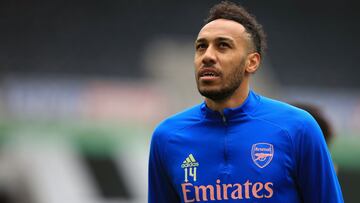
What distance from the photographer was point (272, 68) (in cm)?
1384

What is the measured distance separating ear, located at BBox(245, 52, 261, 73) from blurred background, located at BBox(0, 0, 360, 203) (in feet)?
22.5

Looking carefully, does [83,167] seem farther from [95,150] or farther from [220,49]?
[220,49]

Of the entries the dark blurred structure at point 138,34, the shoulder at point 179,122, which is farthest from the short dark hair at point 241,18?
the dark blurred structure at point 138,34

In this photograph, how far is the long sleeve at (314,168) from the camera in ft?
11.9

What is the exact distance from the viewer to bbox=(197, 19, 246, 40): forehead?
3.84 m

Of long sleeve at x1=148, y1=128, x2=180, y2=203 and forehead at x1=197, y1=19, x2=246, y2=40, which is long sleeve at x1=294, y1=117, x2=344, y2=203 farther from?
long sleeve at x1=148, y1=128, x2=180, y2=203

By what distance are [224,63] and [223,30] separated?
17 centimetres

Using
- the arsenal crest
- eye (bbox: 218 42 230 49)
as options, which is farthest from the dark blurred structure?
the arsenal crest

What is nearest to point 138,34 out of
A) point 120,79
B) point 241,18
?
point 120,79

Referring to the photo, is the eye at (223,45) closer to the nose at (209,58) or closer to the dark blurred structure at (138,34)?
the nose at (209,58)

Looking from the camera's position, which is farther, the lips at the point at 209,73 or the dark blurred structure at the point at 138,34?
the dark blurred structure at the point at 138,34

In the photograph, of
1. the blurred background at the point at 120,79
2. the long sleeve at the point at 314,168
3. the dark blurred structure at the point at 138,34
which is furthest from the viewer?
the dark blurred structure at the point at 138,34

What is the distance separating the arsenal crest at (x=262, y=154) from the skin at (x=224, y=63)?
0.82 feet

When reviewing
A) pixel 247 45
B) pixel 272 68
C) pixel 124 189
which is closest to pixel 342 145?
pixel 272 68
